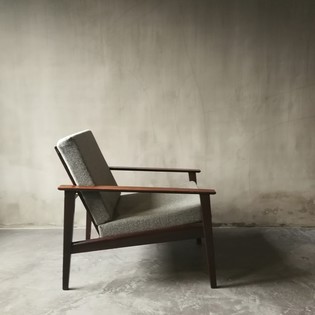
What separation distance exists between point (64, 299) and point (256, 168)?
1.81 metres

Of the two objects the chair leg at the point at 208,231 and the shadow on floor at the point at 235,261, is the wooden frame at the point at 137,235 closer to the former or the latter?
the chair leg at the point at 208,231

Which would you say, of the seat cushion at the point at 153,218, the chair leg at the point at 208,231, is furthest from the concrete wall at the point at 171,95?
→ the chair leg at the point at 208,231

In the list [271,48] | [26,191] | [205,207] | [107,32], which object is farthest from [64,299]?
[271,48]

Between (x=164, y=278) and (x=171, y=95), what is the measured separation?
1457mm

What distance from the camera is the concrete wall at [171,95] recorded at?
2.59 meters

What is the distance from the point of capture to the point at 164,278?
6.35ft

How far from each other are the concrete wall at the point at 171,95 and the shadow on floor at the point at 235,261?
0.36 meters

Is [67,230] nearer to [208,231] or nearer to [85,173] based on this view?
[85,173]

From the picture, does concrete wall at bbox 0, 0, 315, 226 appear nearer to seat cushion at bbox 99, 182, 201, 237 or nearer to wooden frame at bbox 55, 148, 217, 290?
seat cushion at bbox 99, 182, 201, 237

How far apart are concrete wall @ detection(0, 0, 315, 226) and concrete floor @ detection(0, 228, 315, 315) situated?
427 mm

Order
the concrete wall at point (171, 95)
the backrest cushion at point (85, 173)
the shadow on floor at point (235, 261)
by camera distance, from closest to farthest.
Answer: the backrest cushion at point (85, 173), the shadow on floor at point (235, 261), the concrete wall at point (171, 95)

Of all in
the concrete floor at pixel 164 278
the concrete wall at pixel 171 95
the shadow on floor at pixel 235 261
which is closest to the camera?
the concrete floor at pixel 164 278

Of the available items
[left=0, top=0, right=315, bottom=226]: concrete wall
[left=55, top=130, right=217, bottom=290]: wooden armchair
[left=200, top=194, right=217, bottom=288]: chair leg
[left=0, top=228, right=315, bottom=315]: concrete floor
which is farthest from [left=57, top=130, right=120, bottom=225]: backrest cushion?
[left=0, top=0, right=315, bottom=226]: concrete wall

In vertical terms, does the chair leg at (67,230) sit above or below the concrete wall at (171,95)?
below
